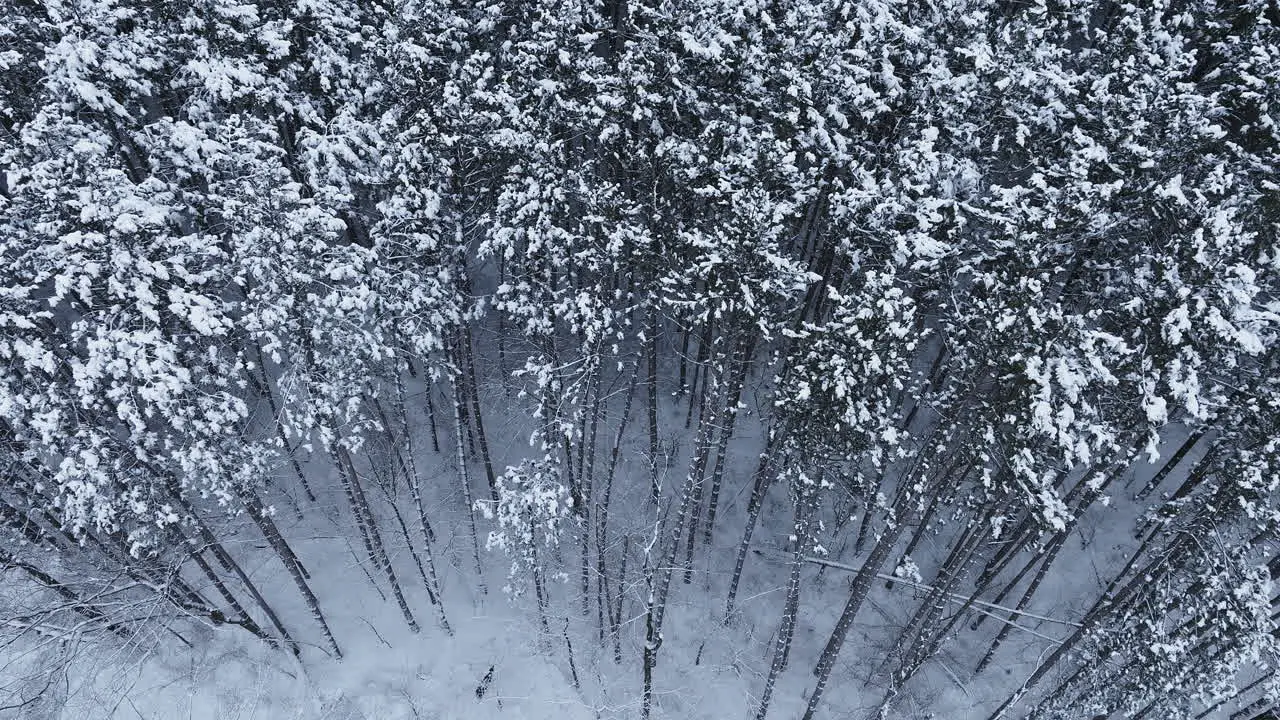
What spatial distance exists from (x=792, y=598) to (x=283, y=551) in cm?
1288

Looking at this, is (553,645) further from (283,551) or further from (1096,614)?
(1096,614)

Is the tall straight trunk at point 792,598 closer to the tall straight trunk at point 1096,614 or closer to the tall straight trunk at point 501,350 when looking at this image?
the tall straight trunk at point 1096,614

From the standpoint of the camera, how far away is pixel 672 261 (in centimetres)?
1387

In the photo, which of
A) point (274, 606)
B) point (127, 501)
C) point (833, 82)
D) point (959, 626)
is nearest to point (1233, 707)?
point (959, 626)

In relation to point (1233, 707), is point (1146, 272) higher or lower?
higher

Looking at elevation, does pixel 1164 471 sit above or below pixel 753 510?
above

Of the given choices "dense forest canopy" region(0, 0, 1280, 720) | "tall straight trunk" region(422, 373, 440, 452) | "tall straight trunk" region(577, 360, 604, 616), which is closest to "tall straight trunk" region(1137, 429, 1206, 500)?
"dense forest canopy" region(0, 0, 1280, 720)

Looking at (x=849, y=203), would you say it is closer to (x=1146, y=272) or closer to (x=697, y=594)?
(x=1146, y=272)

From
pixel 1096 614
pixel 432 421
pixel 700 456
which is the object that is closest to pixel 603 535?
pixel 700 456

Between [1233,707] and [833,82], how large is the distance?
827 inches

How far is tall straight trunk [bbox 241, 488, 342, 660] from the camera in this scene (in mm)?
14922

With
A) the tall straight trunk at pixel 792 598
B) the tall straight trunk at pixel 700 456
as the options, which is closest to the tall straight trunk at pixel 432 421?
the tall straight trunk at pixel 700 456

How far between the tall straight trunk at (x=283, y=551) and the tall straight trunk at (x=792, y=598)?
12.0 metres

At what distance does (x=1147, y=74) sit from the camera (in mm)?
12656
